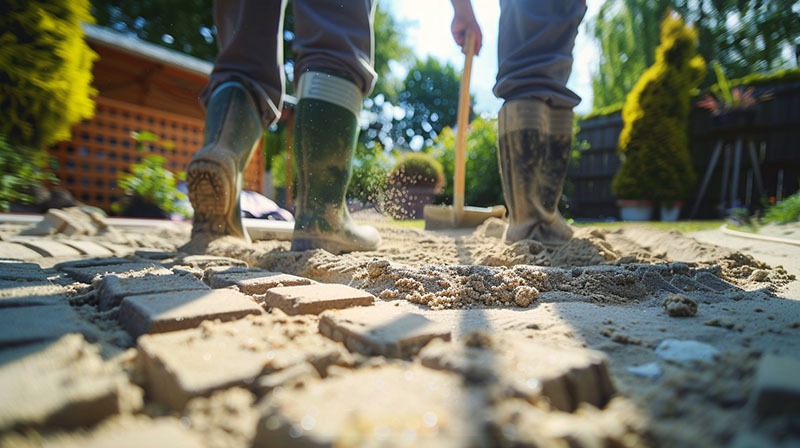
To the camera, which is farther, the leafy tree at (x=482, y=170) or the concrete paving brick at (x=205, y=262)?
the leafy tree at (x=482, y=170)

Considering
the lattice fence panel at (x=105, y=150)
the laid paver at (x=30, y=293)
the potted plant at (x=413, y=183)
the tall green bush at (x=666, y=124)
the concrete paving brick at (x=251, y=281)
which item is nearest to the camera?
the laid paver at (x=30, y=293)

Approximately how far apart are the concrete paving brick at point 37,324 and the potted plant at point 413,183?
5341 mm

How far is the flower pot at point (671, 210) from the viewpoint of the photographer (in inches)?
308

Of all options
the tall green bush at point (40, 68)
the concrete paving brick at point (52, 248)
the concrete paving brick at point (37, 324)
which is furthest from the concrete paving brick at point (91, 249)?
the tall green bush at point (40, 68)

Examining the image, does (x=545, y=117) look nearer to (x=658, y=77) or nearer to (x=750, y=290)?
(x=750, y=290)

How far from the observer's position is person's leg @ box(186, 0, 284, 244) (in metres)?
2.09

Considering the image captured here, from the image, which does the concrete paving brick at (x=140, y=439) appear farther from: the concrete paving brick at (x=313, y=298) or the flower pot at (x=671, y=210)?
the flower pot at (x=671, y=210)

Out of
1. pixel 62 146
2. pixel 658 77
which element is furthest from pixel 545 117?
pixel 658 77

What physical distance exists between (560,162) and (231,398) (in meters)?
1.99

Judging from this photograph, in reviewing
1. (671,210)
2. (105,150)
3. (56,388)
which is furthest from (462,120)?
(671,210)

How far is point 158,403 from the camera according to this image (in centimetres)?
63

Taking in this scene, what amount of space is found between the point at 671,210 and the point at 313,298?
28.3 ft

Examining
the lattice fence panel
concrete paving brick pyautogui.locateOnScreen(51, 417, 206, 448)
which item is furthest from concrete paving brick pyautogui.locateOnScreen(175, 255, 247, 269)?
the lattice fence panel

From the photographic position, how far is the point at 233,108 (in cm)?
215
